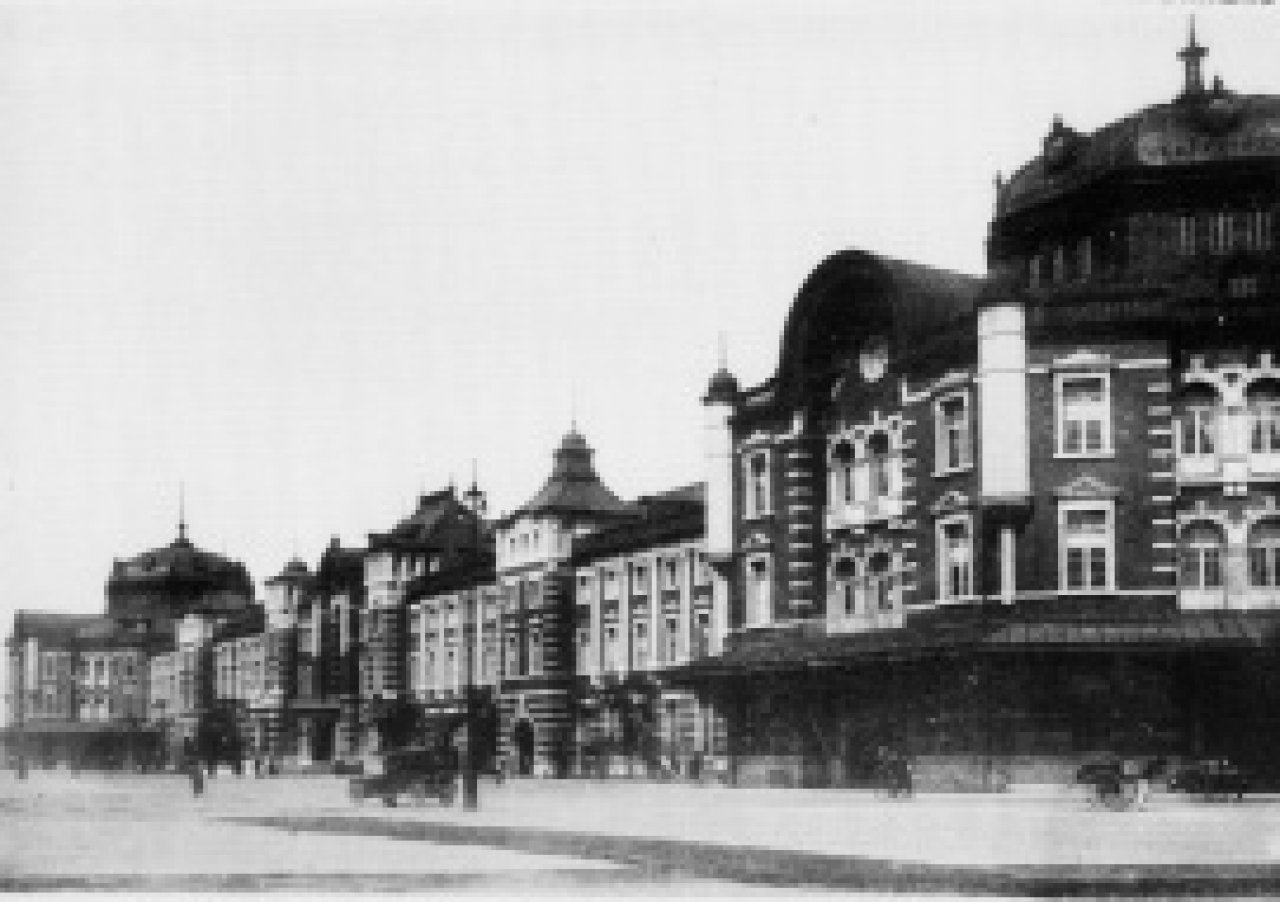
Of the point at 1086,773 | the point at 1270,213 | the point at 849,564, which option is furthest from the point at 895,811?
the point at 1270,213

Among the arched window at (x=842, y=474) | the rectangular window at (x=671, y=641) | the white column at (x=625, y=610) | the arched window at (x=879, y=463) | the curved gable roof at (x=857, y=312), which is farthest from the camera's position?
the white column at (x=625, y=610)

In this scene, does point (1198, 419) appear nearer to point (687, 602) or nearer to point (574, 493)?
point (687, 602)

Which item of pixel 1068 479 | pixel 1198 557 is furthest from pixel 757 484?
pixel 1198 557

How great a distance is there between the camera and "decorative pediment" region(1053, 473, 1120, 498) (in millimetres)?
Answer: 35125

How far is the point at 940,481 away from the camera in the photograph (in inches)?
1494

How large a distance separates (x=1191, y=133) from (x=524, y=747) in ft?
113

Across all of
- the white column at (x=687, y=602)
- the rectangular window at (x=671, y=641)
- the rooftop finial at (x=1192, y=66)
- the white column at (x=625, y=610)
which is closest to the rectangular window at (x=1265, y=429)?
the rooftop finial at (x=1192, y=66)

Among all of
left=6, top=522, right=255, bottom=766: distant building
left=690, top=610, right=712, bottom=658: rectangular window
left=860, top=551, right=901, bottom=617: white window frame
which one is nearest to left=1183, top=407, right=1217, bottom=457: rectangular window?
left=860, top=551, right=901, bottom=617: white window frame

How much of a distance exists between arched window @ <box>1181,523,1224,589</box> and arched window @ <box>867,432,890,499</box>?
24.1 ft

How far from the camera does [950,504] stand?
37.5 metres

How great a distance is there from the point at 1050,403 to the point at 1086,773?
7.45 meters

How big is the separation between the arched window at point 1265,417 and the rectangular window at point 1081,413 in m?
2.71

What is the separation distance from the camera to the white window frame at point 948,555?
36.9m

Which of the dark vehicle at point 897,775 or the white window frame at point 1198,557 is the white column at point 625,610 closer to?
the dark vehicle at point 897,775
